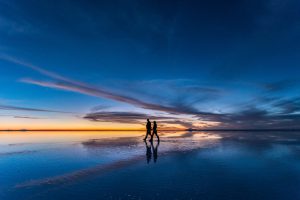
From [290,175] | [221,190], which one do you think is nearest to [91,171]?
[221,190]

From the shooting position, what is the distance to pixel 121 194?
628 cm

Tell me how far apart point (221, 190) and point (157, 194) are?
5.89 ft

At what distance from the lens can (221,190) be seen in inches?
267

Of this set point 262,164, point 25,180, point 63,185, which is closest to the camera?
point 63,185

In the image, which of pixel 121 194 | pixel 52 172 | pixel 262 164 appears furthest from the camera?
pixel 262 164

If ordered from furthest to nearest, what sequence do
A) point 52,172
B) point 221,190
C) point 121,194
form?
point 52,172 < point 221,190 < point 121,194

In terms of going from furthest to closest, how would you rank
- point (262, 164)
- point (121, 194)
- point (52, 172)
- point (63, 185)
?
point (262, 164) → point (52, 172) → point (63, 185) → point (121, 194)

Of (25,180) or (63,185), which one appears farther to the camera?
(25,180)

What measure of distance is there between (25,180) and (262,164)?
9435mm

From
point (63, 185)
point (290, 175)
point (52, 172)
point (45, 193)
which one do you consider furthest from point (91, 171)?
point (290, 175)

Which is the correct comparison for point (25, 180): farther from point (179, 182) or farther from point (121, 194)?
point (179, 182)

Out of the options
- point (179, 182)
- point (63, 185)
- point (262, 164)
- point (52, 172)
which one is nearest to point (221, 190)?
point (179, 182)

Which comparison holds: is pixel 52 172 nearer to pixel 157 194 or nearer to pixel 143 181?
pixel 143 181

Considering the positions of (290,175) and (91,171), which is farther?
(91,171)
